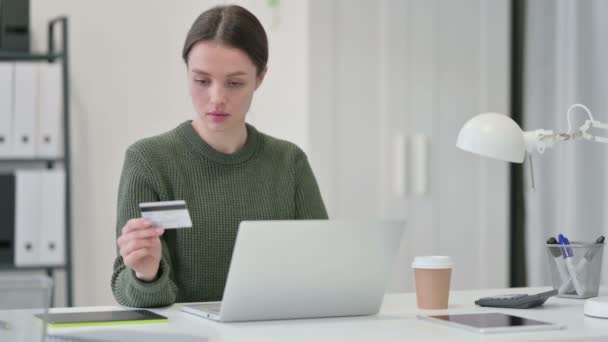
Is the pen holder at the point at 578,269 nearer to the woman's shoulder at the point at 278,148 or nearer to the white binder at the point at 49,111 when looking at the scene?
the woman's shoulder at the point at 278,148

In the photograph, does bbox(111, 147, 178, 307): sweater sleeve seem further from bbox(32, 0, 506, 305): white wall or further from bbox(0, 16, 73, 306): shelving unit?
bbox(0, 16, 73, 306): shelving unit

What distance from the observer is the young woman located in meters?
1.92

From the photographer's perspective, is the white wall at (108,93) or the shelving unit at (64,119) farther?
the white wall at (108,93)

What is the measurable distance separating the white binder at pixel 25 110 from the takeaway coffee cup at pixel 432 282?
1915mm

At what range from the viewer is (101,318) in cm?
150

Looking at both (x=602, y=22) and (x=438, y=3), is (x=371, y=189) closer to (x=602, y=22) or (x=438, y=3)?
(x=438, y=3)

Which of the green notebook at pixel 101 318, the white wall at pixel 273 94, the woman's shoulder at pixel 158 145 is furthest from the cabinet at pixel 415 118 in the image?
the green notebook at pixel 101 318

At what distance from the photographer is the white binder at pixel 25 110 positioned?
10.5 ft

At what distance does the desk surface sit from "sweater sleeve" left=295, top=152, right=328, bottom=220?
0.50 m

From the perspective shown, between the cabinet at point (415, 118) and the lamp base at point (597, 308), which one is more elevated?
the cabinet at point (415, 118)

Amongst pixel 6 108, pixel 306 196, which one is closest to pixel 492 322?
pixel 306 196

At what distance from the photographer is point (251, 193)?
81.9 inches

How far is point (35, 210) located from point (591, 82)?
6.64 feet

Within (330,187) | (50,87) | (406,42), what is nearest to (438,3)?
(406,42)
